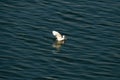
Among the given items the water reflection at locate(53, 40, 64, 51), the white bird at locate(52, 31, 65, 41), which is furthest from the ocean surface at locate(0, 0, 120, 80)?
the white bird at locate(52, 31, 65, 41)

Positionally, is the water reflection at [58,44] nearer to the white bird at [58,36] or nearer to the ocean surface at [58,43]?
the ocean surface at [58,43]

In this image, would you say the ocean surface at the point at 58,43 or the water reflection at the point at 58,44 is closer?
the ocean surface at the point at 58,43

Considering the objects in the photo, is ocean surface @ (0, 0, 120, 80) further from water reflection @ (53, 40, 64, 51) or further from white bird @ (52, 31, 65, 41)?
white bird @ (52, 31, 65, 41)

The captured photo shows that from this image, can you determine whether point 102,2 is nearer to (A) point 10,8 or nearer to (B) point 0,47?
(A) point 10,8

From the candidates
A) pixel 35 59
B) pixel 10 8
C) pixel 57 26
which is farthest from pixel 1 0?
pixel 35 59

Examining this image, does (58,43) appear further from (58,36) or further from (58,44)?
(58,36)

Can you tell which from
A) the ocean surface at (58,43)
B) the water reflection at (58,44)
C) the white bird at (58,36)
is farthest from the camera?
the white bird at (58,36)

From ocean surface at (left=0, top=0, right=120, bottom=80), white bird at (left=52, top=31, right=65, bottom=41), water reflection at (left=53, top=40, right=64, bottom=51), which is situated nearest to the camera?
ocean surface at (left=0, top=0, right=120, bottom=80)

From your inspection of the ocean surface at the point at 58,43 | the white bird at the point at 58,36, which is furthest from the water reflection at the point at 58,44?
the white bird at the point at 58,36
